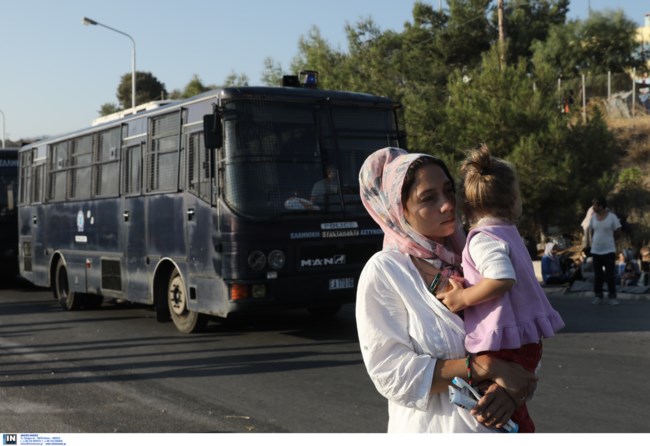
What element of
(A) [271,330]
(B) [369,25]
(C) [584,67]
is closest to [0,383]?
(A) [271,330]

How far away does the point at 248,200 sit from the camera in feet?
34.2

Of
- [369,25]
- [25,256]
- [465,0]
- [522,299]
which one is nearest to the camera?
[522,299]

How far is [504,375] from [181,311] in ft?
31.0

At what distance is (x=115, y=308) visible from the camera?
1551 cm

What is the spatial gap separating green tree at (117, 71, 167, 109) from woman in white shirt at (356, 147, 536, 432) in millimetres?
79273

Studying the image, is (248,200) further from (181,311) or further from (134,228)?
(134,228)

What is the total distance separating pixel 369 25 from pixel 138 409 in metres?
25.0

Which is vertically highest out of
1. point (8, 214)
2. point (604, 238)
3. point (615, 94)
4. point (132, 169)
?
point (615, 94)

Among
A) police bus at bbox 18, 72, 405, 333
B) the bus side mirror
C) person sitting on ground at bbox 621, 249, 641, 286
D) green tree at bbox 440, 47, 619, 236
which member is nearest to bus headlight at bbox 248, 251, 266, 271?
police bus at bbox 18, 72, 405, 333

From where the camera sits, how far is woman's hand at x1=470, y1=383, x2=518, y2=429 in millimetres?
2627

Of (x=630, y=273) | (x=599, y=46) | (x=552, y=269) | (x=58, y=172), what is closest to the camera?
(x=630, y=273)

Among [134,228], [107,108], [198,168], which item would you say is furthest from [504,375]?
[107,108]

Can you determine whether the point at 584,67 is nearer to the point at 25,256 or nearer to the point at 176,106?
the point at 25,256

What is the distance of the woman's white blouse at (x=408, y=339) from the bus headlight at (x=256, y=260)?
25.1 feet
